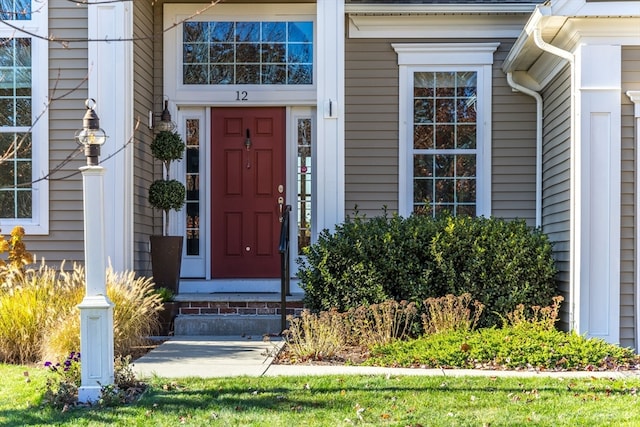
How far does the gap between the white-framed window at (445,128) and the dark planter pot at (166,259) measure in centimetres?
268

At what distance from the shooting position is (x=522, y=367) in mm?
6340

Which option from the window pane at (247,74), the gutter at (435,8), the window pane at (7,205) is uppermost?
the gutter at (435,8)

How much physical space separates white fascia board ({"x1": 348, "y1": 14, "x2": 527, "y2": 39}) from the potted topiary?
2542 mm

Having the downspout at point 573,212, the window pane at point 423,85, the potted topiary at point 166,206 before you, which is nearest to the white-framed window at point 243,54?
the potted topiary at point 166,206

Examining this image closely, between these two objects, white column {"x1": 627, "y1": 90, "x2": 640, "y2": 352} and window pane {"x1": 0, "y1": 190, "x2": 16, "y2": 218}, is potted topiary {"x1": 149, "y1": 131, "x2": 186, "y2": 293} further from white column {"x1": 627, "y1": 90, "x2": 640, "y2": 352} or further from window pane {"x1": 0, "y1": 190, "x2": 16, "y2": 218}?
white column {"x1": 627, "y1": 90, "x2": 640, "y2": 352}

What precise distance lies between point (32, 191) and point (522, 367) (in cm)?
537

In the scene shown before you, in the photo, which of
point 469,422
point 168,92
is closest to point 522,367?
point 469,422

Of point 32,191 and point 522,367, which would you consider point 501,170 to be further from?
point 32,191

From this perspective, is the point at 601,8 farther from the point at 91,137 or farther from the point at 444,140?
the point at 91,137

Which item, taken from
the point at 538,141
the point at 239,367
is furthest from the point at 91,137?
the point at 538,141

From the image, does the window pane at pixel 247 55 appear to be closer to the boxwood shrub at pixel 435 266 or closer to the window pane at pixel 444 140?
the window pane at pixel 444 140

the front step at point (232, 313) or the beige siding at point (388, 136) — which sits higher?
the beige siding at point (388, 136)

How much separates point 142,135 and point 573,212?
4745 millimetres

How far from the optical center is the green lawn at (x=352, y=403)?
15.2 feet
